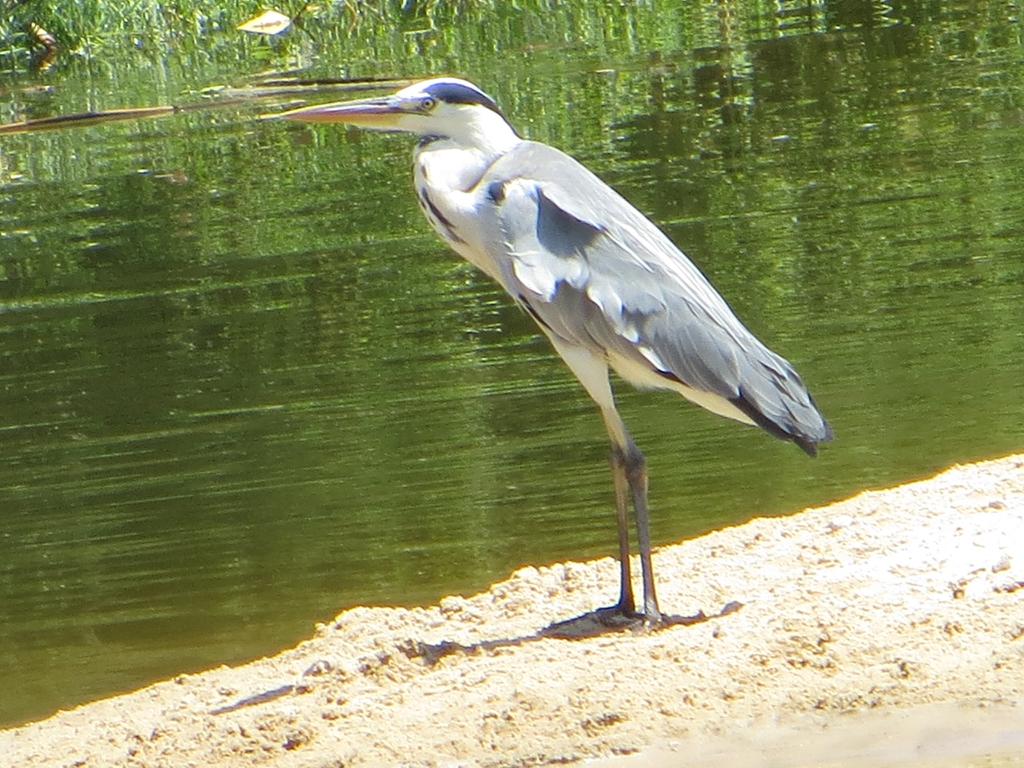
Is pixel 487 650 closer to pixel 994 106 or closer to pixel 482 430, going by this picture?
pixel 482 430

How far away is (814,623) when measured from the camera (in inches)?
227

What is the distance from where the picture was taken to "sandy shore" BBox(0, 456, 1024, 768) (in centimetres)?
518

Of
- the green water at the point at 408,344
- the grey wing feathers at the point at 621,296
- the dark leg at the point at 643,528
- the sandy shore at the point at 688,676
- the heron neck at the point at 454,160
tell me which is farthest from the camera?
the green water at the point at 408,344

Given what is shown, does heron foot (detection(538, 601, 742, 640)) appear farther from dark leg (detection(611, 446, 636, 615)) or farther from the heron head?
the heron head

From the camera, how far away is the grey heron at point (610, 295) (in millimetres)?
6090

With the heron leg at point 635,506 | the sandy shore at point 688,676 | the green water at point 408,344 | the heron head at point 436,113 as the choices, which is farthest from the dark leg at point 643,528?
the green water at point 408,344

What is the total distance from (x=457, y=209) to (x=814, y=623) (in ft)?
5.72

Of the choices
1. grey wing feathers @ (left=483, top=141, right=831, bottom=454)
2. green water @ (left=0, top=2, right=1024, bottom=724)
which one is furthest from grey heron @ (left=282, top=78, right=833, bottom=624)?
green water @ (left=0, top=2, right=1024, bottom=724)

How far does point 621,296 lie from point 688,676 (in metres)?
1.27

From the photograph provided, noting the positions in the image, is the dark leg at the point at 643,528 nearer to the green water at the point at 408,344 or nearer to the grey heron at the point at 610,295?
the grey heron at the point at 610,295

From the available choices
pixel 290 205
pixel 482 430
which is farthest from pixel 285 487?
pixel 290 205

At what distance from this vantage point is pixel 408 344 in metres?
11.2

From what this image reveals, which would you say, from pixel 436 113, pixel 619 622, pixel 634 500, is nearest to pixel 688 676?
pixel 619 622

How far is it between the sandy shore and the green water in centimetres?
95
